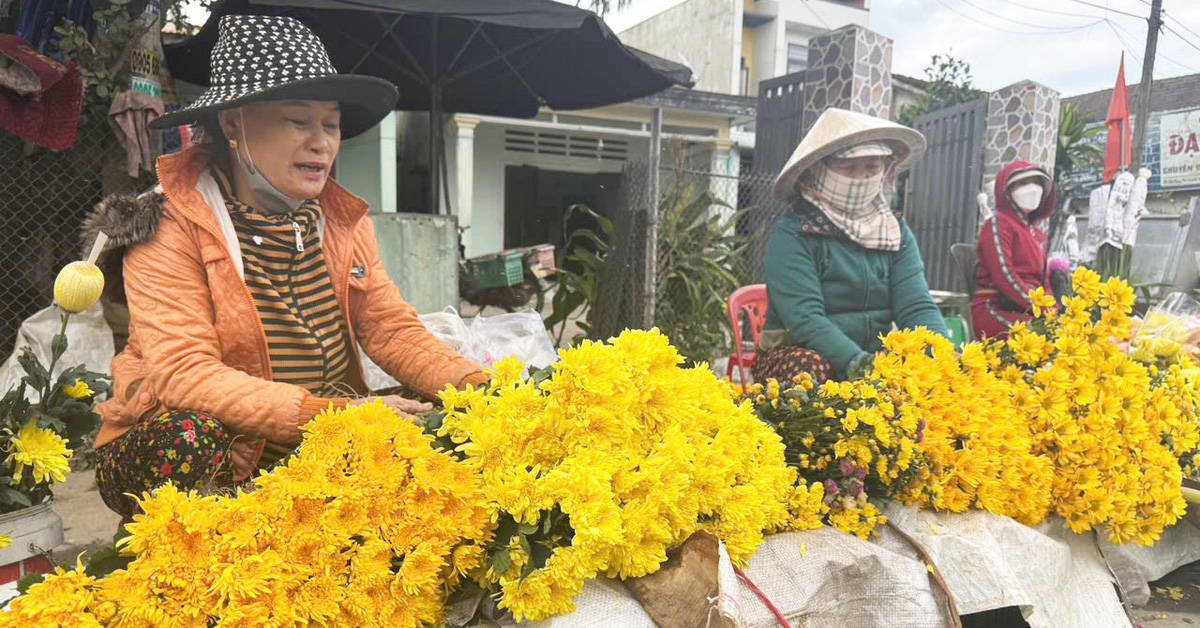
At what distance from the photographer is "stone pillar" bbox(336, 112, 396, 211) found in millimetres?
8891

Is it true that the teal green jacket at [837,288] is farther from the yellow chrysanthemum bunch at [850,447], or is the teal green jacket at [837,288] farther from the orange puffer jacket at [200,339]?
the orange puffer jacket at [200,339]

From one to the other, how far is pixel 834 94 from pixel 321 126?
5072 millimetres

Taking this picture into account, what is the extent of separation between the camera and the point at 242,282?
185cm

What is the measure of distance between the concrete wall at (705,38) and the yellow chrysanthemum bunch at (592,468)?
1398cm

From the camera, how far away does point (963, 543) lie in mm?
1812

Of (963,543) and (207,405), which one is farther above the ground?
(207,405)

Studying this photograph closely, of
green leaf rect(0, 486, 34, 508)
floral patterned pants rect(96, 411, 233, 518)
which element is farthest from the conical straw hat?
green leaf rect(0, 486, 34, 508)

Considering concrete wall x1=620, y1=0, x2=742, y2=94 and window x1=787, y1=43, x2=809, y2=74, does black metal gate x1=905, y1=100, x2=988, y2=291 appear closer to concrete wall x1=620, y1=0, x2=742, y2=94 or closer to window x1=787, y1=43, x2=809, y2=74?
concrete wall x1=620, y1=0, x2=742, y2=94

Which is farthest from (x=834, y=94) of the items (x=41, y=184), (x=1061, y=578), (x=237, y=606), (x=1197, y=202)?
(x=1197, y=202)

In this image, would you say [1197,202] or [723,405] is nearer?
[723,405]

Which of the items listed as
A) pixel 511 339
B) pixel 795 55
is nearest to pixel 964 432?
pixel 511 339

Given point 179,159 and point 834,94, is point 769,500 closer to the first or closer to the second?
point 179,159

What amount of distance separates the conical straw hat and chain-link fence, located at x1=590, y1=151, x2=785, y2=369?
1981 millimetres

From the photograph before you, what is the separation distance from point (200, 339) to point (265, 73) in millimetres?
683
